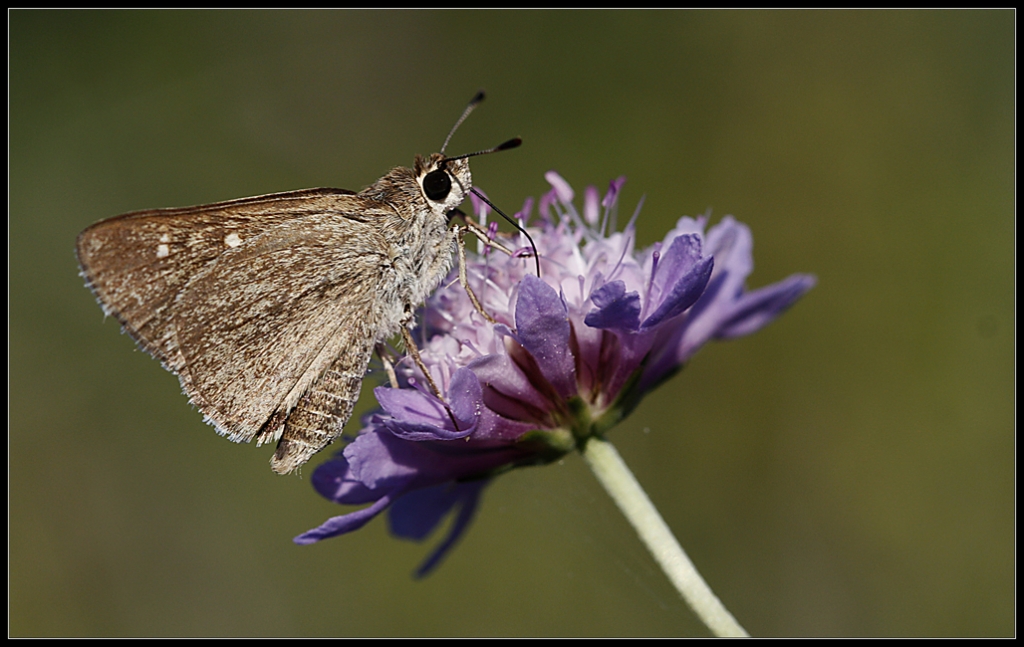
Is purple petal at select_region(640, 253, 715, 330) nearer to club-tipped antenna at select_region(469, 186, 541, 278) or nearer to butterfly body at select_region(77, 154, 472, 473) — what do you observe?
club-tipped antenna at select_region(469, 186, 541, 278)

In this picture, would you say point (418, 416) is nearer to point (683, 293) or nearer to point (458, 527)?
point (683, 293)

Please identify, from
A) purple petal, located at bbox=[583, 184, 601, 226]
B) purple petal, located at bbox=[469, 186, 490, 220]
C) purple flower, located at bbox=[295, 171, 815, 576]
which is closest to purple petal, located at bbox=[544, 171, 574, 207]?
purple flower, located at bbox=[295, 171, 815, 576]

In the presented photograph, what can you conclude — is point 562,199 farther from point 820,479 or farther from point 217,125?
point 217,125

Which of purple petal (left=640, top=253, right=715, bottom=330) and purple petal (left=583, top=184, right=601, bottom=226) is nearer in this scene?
purple petal (left=640, top=253, right=715, bottom=330)

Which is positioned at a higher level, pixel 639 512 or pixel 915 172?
pixel 639 512

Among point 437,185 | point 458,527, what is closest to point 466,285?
point 437,185

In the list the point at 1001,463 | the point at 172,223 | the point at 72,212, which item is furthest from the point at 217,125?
the point at 1001,463
